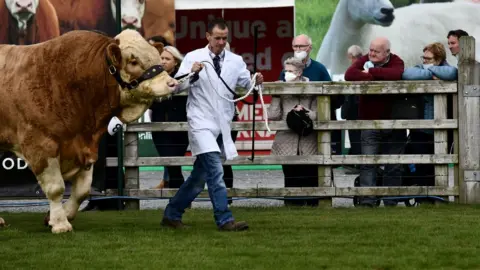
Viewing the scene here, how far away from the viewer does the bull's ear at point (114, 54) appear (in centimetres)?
1316

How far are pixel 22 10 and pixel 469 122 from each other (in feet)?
18.5

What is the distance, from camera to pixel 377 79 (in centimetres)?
1647

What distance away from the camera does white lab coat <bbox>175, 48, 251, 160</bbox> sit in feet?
43.7

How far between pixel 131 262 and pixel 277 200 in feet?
23.7

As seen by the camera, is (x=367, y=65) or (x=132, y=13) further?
(x=132, y=13)

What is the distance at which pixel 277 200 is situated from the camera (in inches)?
712

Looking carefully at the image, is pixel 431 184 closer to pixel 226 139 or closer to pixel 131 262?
pixel 226 139

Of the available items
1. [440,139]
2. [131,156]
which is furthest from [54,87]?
[440,139]

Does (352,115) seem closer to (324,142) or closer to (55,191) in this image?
(324,142)

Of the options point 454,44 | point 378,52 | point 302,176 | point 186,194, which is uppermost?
point 454,44

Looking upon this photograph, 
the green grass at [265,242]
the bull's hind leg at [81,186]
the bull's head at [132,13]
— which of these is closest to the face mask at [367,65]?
the green grass at [265,242]

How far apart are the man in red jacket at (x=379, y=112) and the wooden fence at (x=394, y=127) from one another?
20 centimetres

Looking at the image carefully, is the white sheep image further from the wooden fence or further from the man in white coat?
the man in white coat

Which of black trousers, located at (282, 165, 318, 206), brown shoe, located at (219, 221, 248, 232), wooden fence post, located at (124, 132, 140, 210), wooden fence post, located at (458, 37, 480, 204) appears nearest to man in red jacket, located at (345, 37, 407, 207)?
black trousers, located at (282, 165, 318, 206)
